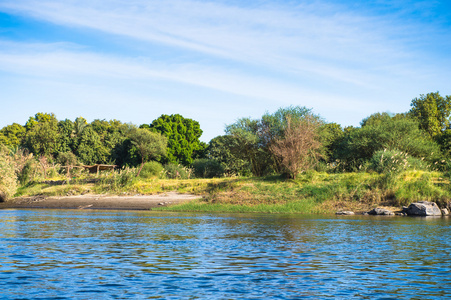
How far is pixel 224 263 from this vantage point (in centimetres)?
1334

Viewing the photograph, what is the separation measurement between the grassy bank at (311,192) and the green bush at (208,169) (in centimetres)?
1385

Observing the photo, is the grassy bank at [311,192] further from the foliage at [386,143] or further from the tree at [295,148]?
the foliage at [386,143]

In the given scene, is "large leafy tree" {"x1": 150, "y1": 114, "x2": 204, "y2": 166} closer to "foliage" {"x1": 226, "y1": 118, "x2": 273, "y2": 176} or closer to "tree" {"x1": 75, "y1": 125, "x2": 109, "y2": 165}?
"tree" {"x1": 75, "y1": 125, "x2": 109, "y2": 165}

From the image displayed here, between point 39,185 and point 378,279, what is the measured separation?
44586 mm

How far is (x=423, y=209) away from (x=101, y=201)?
2820 cm

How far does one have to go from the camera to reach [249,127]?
53.2 m

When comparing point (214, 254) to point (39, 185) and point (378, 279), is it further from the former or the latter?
point (39, 185)

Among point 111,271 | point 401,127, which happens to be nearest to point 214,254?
point 111,271

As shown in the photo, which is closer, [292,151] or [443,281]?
[443,281]

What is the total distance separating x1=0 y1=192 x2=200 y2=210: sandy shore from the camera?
130ft

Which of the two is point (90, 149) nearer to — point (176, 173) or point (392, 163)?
point (176, 173)

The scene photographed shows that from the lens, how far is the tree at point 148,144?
73000 millimetres

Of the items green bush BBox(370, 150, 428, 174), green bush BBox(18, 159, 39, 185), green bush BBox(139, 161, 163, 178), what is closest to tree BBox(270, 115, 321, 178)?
green bush BBox(370, 150, 428, 174)

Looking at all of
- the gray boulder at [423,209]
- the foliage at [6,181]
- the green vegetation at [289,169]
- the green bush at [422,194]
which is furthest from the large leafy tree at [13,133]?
the gray boulder at [423,209]
